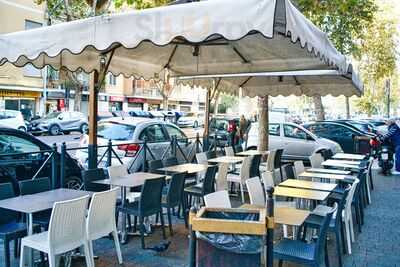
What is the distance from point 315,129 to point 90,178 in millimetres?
11613

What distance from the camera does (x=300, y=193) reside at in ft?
15.6

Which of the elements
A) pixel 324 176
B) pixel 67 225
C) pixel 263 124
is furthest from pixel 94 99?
pixel 263 124

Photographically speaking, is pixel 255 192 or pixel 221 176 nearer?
pixel 255 192

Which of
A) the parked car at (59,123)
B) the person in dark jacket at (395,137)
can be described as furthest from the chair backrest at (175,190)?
the parked car at (59,123)

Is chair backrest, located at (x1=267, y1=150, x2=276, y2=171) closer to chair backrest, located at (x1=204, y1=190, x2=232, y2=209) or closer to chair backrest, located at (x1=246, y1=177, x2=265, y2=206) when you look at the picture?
chair backrest, located at (x1=246, y1=177, x2=265, y2=206)

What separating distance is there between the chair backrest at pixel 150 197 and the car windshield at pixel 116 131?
3.79m

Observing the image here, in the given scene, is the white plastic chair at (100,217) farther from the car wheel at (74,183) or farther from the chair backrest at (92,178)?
the car wheel at (74,183)

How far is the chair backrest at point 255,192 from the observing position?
4.65 metres

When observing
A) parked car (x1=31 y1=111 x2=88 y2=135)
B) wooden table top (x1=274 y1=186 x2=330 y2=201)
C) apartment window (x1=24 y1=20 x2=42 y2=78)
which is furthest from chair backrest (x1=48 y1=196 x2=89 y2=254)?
apartment window (x1=24 y1=20 x2=42 y2=78)

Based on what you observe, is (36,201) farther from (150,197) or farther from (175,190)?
(175,190)

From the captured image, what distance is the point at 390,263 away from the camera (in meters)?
4.80

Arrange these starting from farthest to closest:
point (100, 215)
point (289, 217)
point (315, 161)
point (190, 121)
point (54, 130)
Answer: point (190, 121) → point (54, 130) → point (315, 161) → point (100, 215) → point (289, 217)

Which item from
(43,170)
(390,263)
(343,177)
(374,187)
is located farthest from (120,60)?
(374,187)

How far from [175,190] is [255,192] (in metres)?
1.31
